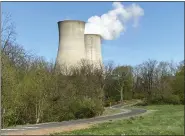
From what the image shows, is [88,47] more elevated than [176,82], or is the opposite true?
[88,47]

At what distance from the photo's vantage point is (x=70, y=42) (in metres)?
44.9

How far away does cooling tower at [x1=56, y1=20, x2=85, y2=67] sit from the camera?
43344mm

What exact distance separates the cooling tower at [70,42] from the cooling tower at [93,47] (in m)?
3.37

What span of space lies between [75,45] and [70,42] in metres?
1.19

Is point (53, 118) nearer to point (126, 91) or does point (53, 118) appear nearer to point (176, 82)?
point (176, 82)

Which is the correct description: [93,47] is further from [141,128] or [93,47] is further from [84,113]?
[141,128]

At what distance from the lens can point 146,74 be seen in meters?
→ 72.5

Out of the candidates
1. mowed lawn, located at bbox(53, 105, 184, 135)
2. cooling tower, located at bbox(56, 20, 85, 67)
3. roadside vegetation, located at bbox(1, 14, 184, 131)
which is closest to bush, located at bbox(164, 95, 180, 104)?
roadside vegetation, located at bbox(1, 14, 184, 131)

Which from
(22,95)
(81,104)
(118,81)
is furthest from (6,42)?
(118,81)

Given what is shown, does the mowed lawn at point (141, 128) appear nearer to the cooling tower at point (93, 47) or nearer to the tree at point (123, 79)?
the cooling tower at point (93, 47)

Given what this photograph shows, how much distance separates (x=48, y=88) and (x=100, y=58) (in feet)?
97.9

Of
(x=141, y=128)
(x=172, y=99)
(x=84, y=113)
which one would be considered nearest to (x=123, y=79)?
(x=172, y=99)

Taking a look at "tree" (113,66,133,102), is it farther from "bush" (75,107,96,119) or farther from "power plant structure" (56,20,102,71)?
"bush" (75,107,96,119)

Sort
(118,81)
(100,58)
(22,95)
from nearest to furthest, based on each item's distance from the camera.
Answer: (22,95)
(100,58)
(118,81)
